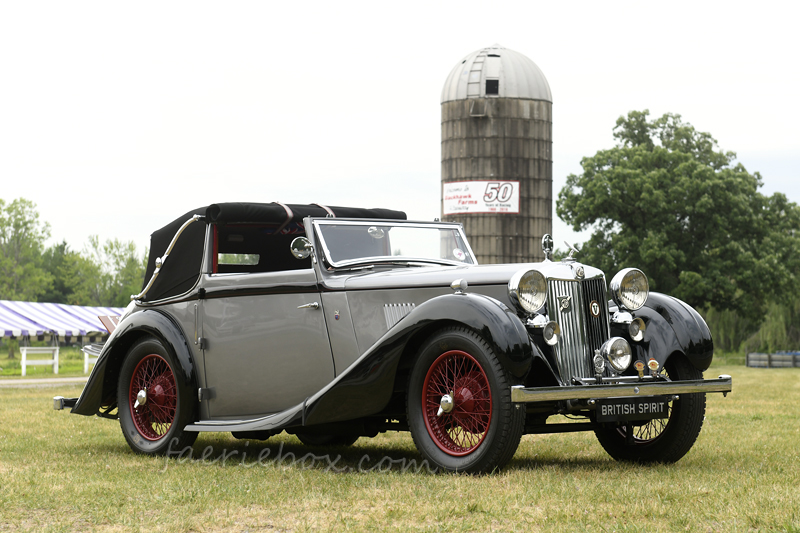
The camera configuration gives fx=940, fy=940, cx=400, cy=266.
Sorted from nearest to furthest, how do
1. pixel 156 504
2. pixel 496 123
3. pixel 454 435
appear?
pixel 156 504, pixel 454 435, pixel 496 123

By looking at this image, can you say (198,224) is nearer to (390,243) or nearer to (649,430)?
(390,243)

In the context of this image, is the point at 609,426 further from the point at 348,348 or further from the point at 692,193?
the point at 692,193

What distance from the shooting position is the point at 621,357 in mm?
6496

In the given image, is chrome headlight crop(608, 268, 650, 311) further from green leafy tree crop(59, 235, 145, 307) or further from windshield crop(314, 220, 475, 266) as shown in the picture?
green leafy tree crop(59, 235, 145, 307)

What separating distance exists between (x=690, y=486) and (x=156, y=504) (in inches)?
121

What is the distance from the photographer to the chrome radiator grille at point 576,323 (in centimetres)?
641

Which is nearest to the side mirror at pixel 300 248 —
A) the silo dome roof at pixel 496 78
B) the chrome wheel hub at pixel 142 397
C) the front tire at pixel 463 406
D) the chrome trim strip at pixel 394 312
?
the chrome trim strip at pixel 394 312

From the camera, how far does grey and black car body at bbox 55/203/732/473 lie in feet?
19.9

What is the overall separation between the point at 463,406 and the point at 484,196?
1118 inches

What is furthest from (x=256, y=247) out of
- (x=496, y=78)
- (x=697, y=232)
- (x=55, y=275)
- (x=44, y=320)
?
(x=55, y=275)

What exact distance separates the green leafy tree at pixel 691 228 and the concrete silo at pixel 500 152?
18.2 ft

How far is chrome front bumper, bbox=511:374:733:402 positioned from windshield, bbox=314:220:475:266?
2109 mm

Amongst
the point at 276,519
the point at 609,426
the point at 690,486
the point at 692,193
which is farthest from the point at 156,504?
the point at 692,193

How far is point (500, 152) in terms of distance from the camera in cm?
3366
